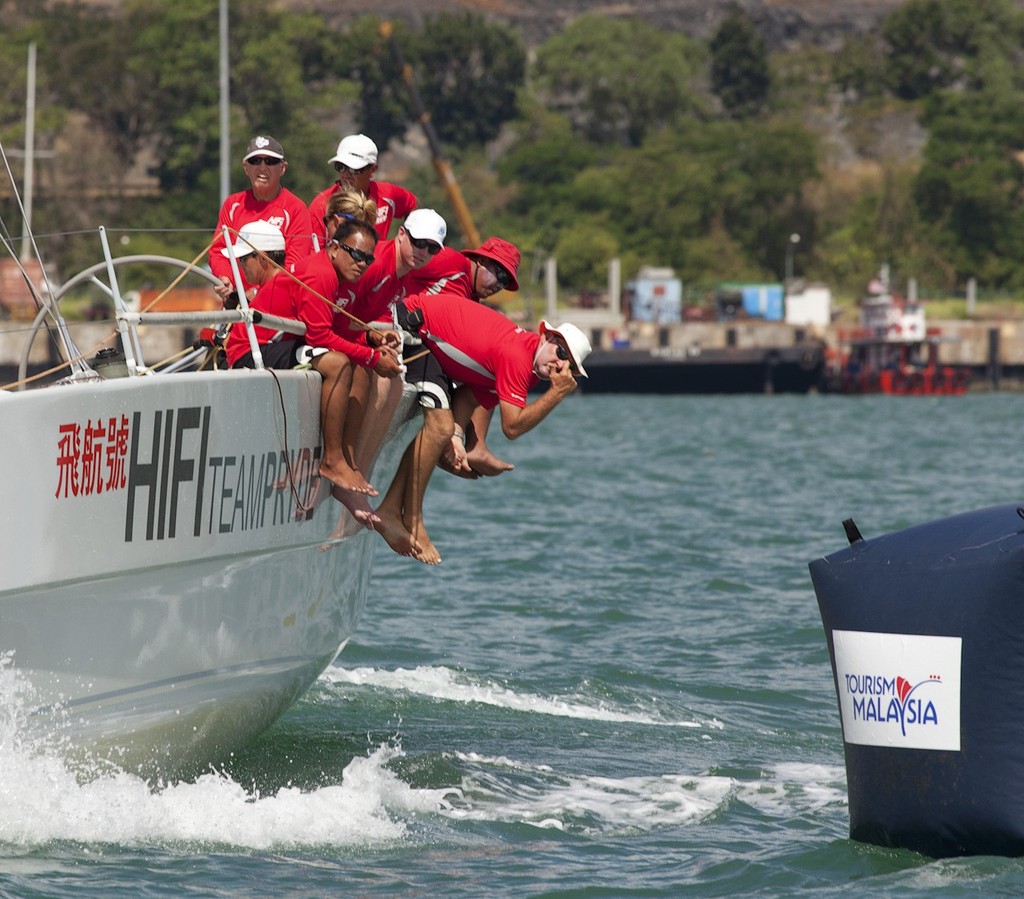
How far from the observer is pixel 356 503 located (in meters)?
7.24

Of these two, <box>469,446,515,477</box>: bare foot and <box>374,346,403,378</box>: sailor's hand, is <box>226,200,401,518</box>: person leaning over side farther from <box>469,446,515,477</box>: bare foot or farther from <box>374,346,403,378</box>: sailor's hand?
<box>469,446,515,477</box>: bare foot

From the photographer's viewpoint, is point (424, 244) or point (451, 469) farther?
point (451, 469)

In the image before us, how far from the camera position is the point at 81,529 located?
581 cm

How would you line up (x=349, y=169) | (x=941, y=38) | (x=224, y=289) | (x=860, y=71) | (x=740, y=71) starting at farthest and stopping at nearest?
(x=860, y=71) < (x=941, y=38) < (x=740, y=71) < (x=349, y=169) < (x=224, y=289)

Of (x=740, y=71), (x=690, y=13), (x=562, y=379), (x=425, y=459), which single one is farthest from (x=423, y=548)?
(x=690, y=13)

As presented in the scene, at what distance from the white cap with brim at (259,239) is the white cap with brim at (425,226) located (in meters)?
0.50

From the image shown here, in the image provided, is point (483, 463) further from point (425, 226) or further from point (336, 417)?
point (425, 226)

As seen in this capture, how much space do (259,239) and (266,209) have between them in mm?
402

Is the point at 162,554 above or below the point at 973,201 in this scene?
below

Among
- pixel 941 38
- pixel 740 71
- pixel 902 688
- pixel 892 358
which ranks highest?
pixel 941 38

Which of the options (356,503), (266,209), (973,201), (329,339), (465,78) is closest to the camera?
(329,339)

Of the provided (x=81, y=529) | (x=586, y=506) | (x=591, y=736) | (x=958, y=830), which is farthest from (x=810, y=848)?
(x=586, y=506)

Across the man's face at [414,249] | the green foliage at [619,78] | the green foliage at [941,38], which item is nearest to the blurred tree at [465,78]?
the green foliage at [619,78]

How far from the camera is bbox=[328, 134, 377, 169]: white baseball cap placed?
24.5 feet
